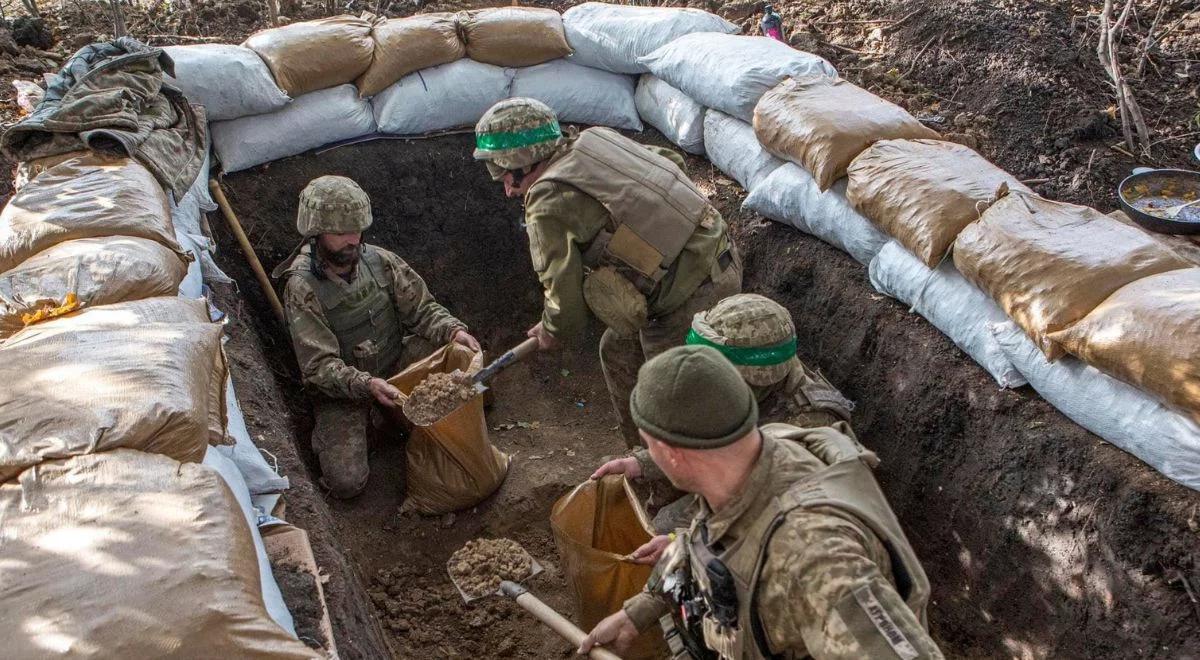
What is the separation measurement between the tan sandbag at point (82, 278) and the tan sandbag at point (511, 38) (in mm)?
3104

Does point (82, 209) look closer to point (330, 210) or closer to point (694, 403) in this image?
point (330, 210)

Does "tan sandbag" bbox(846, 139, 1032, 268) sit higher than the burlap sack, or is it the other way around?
the burlap sack

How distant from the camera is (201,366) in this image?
265 cm

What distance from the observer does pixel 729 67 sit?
16.0 ft

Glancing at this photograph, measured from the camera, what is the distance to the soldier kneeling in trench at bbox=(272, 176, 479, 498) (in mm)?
4324

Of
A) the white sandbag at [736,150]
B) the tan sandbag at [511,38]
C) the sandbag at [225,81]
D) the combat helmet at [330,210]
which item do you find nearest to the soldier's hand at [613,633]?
the combat helmet at [330,210]

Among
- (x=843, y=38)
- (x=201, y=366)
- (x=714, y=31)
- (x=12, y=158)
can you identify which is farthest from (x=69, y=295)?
(x=843, y=38)

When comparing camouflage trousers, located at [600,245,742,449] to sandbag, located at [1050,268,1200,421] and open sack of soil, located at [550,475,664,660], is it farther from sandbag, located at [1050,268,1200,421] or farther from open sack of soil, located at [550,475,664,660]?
sandbag, located at [1050,268,1200,421]

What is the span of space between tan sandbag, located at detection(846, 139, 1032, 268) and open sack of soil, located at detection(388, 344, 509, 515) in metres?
2.01

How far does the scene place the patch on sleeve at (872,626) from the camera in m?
1.70

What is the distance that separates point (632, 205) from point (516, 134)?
1.92 ft

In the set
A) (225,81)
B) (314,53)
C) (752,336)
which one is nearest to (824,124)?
(752,336)

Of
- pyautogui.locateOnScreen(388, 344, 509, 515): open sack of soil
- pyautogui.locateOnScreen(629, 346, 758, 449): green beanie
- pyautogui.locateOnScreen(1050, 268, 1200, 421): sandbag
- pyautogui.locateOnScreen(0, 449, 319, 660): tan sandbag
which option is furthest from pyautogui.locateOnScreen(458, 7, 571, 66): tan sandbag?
pyautogui.locateOnScreen(629, 346, 758, 449): green beanie

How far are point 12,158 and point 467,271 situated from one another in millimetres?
2733
